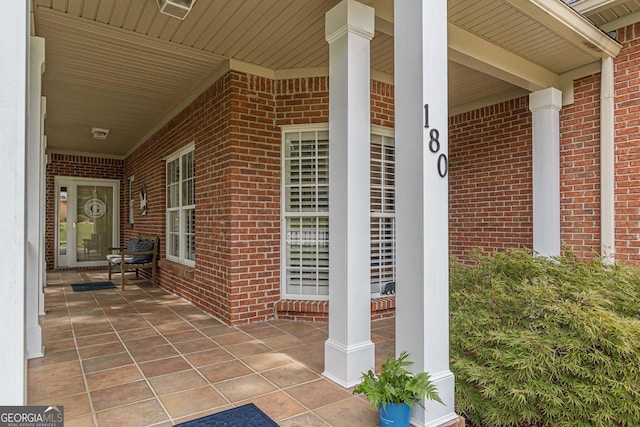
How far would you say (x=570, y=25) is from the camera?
3.14 meters

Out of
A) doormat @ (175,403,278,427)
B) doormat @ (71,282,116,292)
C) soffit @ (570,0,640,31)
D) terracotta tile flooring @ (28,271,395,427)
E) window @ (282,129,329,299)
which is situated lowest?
doormat @ (71,282,116,292)

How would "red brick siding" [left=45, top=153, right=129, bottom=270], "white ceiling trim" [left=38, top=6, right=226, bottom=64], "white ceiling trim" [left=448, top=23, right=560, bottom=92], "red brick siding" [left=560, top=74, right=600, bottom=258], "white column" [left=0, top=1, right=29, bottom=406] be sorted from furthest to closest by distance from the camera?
"red brick siding" [left=45, top=153, right=129, bottom=270]
"red brick siding" [left=560, top=74, right=600, bottom=258]
"white ceiling trim" [left=448, top=23, right=560, bottom=92]
"white ceiling trim" [left=38, top=6, right=226, bottom=64]
"white column" [left=0, top=1, right=29, bottom=406]

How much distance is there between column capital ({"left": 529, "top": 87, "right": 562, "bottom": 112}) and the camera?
156 inches

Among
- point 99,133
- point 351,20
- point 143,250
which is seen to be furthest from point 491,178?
point 99,133

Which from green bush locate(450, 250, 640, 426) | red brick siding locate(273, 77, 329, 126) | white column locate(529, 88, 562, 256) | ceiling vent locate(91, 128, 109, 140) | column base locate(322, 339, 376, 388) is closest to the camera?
green bush locate(450, 250, 640, 426)

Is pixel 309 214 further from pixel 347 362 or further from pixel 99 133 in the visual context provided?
pixel 99 133

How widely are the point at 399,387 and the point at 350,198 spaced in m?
1.19

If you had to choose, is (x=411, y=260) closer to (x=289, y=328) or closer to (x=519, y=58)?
(x=289, y=328)

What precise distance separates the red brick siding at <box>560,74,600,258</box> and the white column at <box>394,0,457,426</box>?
2.57 meters

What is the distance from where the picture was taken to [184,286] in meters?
5.19

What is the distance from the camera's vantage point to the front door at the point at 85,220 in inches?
345

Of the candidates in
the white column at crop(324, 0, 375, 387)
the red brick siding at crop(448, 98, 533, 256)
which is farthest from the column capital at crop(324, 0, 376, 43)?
the red brick siding at crop(448, 98, 533, 256)

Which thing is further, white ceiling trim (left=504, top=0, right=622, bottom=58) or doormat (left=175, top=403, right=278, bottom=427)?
white ceiling trim (left=504, top=0, right=622, bottom=58)

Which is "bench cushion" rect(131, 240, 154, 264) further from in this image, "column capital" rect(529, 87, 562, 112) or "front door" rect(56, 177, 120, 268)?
"column capital" rect(529, 87, 562, 112)
